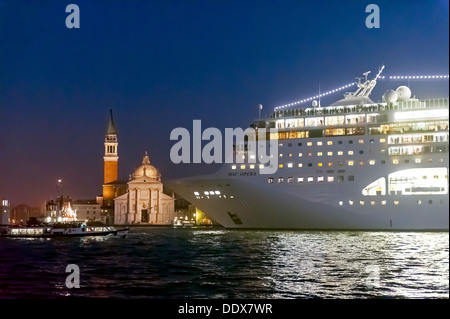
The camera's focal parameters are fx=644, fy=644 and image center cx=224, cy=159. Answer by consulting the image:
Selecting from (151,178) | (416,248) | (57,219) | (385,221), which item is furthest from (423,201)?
(151,178)

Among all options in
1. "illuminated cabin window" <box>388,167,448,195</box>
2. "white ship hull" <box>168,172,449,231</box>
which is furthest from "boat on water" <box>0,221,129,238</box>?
"illuminated cabin window" <box>388,167,448,195</box>

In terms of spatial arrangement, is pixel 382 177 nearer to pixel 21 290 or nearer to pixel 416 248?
pixel 416 248

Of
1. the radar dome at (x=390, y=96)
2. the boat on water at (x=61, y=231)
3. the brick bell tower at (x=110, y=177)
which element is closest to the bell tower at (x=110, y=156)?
the brick bell tower at (x=110, y=177)

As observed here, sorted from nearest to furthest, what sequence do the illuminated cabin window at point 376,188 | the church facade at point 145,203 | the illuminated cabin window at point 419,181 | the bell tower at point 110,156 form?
1. the illuminated cabin window at point 419,181
2. the illuminated cabin window at point 376,188
3. the church facade at point 145,203
4. the bell tower at point 110,156

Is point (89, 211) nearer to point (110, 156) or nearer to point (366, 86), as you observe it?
point (110, 156)

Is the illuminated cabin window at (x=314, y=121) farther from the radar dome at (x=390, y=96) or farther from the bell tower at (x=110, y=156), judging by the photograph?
the bell tower at (x=110, y=156)

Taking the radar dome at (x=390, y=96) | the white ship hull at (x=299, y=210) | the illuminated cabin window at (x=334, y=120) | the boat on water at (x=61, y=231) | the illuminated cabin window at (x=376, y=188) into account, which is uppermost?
the radar dome at (x=390, y=96)
